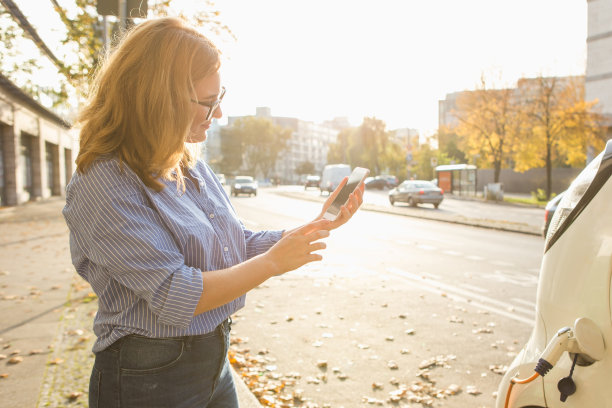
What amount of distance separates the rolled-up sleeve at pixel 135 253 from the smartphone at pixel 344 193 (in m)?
0.72

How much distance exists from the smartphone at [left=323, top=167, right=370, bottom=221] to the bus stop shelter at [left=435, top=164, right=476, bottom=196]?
38043 millimetres

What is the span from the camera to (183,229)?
1613 mm

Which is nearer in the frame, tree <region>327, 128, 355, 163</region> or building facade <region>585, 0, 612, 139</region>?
building facade <region>585, 0, 612, 139</region>

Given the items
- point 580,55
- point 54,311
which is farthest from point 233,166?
point 54,311

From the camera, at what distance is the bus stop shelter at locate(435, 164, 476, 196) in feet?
127

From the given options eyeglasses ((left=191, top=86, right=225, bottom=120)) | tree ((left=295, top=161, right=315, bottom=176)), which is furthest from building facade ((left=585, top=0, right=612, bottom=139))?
tree ((left=295, top=161, right=315, bottom=176))

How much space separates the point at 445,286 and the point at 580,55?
1514 inches

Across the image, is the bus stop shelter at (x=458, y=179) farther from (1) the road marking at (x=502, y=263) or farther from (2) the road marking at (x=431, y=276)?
(2) the road marking at (x=431, y=276)

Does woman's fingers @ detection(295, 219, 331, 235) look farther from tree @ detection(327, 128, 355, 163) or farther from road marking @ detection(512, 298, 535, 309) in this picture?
tree @ detection(327, 128, 355, 163)

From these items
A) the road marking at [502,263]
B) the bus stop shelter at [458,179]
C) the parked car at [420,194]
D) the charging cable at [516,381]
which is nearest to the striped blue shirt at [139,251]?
the charging cable at [516,381]

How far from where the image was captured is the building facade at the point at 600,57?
34.9 m

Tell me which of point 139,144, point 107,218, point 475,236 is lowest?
point 475,236

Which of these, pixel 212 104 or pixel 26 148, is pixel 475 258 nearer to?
pixel 212 104

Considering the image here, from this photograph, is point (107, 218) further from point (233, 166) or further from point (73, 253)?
point (233, 166)
